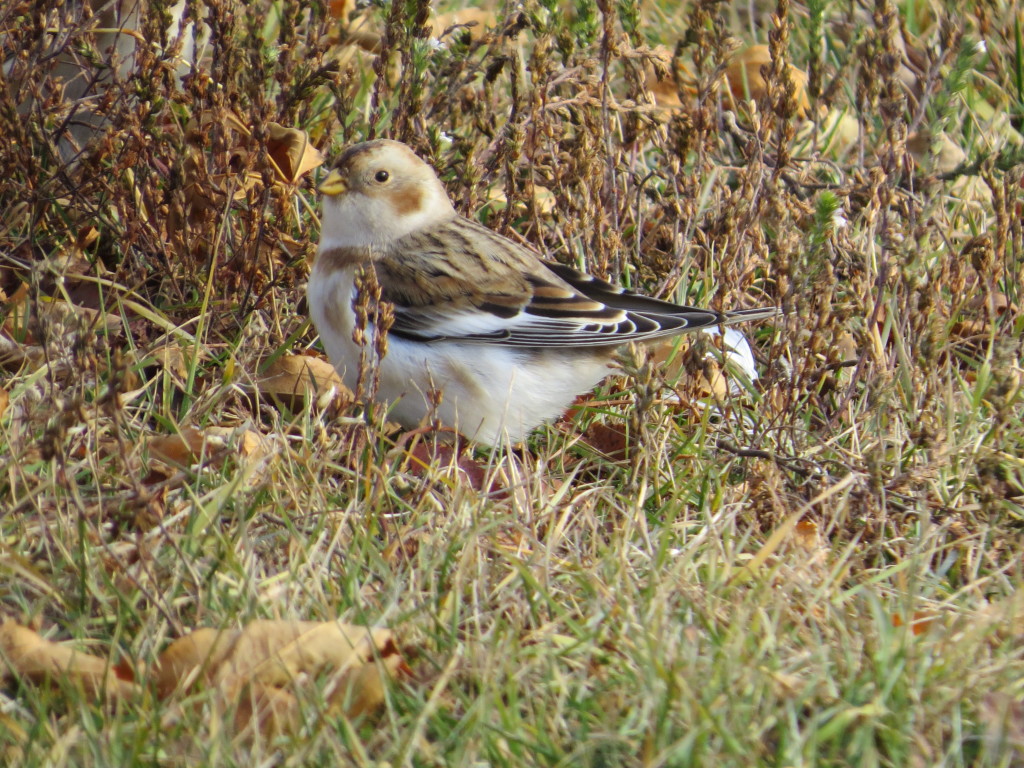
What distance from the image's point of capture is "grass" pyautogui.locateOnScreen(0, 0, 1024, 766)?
86.3 inches

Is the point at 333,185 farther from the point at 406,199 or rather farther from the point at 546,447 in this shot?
the point at 546,447

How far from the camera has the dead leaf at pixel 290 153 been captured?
155 inches

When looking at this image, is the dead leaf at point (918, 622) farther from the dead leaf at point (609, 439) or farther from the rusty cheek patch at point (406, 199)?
the rusty cheek patch at point (406, 199)

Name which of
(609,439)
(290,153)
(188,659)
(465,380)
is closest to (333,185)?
(290,153)

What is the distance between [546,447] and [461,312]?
0.44 m

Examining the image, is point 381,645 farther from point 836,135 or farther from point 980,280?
point 836,135

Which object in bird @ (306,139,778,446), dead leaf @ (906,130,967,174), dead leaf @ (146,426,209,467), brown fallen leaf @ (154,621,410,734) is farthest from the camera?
dead leaf @ (906,130,967,174)

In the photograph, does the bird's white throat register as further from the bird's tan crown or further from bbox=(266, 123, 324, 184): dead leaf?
bbox=(266, 123, 324, 184): dead leaf

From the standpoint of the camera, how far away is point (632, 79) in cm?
405

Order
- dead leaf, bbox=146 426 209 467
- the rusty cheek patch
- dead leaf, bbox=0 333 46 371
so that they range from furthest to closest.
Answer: the rusty cheek patch, dead leaf, bbox=0 333 46 371, dead leaf, bbox=146 426 209 467

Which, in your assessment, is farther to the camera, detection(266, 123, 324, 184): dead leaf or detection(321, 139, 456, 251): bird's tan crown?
detection(266, 123, 324, 184): dead leaf

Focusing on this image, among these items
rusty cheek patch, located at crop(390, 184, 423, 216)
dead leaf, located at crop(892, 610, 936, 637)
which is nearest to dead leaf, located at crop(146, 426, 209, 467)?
rusty cheek patch, located at crop(390, 184, 423, 216)

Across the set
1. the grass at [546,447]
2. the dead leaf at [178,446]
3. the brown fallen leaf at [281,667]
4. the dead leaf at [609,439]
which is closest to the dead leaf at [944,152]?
the grass at [546,447]

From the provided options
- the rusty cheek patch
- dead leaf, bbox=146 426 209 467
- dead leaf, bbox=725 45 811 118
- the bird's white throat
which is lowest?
dead leaf, bbox=146 426 209 467
